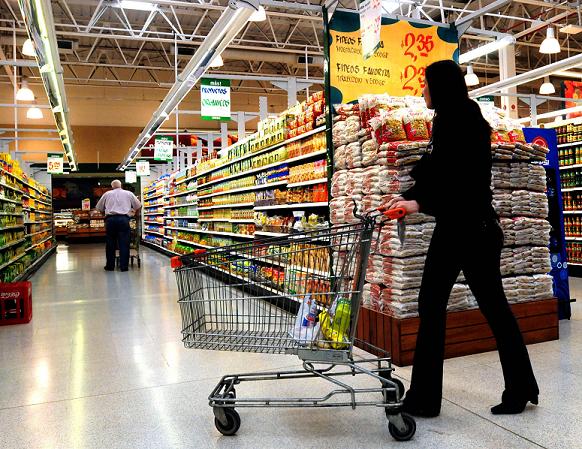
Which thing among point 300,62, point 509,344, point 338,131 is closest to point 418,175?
point 509,344

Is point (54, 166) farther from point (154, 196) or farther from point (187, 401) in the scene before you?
point (187, 401)

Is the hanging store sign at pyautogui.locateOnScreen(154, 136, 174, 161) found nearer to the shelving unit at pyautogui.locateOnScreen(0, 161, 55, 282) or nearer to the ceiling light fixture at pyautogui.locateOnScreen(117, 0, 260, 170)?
the shelving unit at pyautogui.locateOnScreen(0, 161, 55, 282)

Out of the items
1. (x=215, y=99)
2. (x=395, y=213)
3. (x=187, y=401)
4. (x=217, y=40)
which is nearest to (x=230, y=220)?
(x=215, y=99)

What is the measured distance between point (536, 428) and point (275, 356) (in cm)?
188

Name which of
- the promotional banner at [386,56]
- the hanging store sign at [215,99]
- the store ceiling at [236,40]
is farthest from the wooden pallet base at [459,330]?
the store ceiling at [236,40]

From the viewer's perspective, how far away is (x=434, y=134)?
2451mm

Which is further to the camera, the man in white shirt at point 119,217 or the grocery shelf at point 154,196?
the grocery shelf at point 154,196

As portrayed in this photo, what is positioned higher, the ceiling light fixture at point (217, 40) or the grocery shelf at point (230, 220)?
the ceiling light fixture at point (217, 40)

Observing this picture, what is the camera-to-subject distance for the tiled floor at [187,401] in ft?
7.43

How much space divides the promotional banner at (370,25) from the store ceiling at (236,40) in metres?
6.56

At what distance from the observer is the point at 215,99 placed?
412 inches

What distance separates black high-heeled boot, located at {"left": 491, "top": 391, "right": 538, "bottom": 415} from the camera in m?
2.42

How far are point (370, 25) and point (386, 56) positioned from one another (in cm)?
55

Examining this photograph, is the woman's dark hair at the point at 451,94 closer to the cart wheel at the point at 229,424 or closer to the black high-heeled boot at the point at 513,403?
the black high-heeled boot at the point at 513,403
